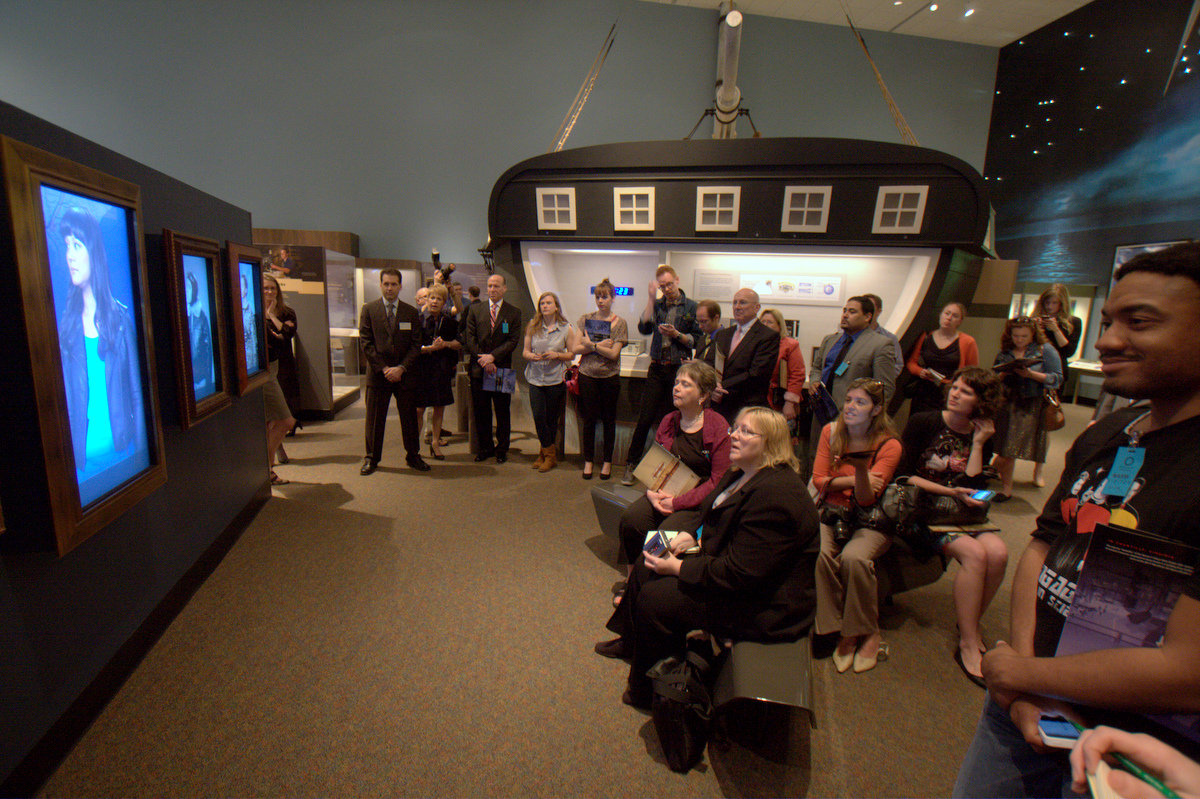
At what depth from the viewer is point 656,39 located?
26.2ft

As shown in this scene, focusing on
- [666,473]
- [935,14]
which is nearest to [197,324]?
[666,473]

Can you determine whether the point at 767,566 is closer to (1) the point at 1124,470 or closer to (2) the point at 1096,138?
(1) the point at 1124,470

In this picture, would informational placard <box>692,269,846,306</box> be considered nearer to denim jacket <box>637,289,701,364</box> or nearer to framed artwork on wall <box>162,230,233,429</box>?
denim jacket <box>637,289,701,364</box>

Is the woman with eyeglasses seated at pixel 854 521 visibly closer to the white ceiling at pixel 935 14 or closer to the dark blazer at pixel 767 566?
the dark blazer at pixel 767 566

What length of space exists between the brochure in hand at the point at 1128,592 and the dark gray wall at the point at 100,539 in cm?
248

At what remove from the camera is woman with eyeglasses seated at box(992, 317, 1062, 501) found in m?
4.02

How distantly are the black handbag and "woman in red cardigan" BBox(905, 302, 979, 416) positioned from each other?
3.29m

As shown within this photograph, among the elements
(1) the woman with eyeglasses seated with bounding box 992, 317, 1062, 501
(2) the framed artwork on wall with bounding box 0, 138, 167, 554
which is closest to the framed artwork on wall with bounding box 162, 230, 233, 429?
(2) the framed artwork on wall with bounding box 0, 138, 167, 554

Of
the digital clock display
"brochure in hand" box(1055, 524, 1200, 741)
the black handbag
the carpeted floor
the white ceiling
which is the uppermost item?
the white ceiling

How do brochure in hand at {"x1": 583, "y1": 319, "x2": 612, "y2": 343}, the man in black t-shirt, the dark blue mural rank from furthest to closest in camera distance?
the dark blue mural
brochure in hand at {"x1": 583, "y1": 319, "x2": 612, "y2": 343}
the man in black t-shirt

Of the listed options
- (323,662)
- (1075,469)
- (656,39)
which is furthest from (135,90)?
(1075,469)

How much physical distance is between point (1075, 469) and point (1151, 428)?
15 centimetres

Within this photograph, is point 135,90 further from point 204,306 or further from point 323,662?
point 323,662

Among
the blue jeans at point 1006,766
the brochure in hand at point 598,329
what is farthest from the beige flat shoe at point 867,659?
the brochure in hand at point 598,329
